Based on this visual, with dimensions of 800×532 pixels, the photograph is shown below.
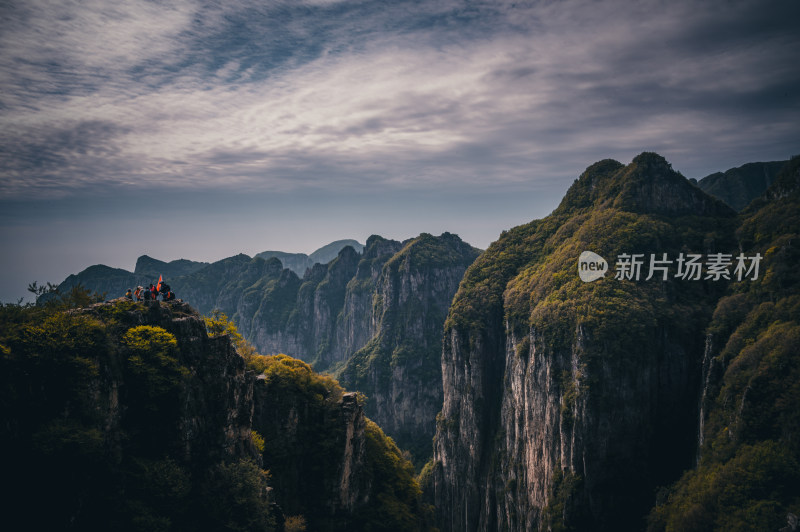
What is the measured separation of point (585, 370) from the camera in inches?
2785

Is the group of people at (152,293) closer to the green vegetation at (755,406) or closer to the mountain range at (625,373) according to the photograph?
the mountain range at (625,373)

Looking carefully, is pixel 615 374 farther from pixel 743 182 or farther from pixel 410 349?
pixel 743 182

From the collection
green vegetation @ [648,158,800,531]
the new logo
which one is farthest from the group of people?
the new logo

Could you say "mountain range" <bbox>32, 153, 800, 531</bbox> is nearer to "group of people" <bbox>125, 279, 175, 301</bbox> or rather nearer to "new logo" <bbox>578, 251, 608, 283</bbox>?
"new logo" <bbox>578, 251, 608, 283</bbox>

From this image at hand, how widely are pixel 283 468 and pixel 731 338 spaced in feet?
210

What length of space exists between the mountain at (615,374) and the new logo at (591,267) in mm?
795

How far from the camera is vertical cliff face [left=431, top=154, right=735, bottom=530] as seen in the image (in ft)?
228

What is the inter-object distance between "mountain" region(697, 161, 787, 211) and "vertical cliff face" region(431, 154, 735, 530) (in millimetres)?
76085

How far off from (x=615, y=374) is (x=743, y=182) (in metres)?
131

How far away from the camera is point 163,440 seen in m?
29.1

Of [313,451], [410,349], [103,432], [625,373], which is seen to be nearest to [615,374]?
[625,373]

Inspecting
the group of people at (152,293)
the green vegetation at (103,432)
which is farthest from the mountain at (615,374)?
the group of people at (152,293)

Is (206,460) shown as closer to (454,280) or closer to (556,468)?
(556,468)

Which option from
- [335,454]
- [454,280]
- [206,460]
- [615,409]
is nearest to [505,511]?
[615,409]
